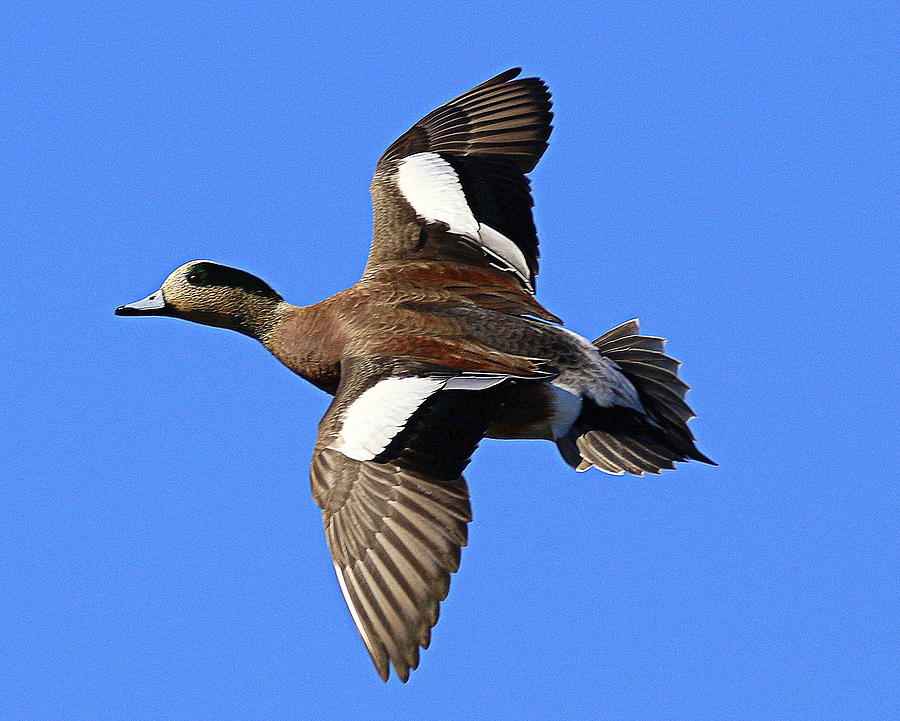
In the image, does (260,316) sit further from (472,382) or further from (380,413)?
(472,382)

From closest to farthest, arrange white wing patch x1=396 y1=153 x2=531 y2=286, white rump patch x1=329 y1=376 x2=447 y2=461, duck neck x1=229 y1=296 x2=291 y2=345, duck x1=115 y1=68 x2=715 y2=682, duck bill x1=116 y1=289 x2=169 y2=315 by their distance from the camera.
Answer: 1. duck x1=115 y1=68 x2=715 y2=682
2. white rump patch x1=329 y1=376 x2=447 y2=461
3. white wing patch x1=396 y1=153 x2=531 y2=286
4. duck neck x1=229 y1=296 x2=291 y2=345
5. duck bill x1=116 y1=289 x2=169 y2=315

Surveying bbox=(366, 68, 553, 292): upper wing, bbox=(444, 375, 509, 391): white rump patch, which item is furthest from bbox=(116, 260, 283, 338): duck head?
bbox=(444, 375, 509, 391): white rump patch

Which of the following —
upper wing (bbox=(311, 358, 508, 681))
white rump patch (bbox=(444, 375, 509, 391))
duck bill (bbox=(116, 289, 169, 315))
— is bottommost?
upper wing (bbox=(311, 358, 508, 681))

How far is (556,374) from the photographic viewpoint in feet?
15.8

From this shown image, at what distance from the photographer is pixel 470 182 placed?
5777 millimetres

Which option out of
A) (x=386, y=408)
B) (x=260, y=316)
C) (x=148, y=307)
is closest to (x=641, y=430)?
(x=386, y=408)

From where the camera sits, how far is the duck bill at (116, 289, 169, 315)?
232 inches

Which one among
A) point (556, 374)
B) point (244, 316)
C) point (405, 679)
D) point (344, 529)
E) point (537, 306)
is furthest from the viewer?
point (244, 316)

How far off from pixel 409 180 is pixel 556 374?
1.49 meters

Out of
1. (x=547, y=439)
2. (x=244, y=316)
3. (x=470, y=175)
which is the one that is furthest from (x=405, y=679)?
(x=470, y=175)

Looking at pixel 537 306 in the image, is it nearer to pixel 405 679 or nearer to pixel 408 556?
pixel 408 556

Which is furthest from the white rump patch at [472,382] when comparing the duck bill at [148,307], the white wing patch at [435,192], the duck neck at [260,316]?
the duck bill at [148,307]

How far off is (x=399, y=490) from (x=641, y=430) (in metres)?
1.18

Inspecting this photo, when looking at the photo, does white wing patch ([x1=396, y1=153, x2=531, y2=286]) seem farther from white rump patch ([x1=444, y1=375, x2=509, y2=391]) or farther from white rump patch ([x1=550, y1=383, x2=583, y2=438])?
white rump patch ([x1=444, y1=375, x2=509, y2=391])
